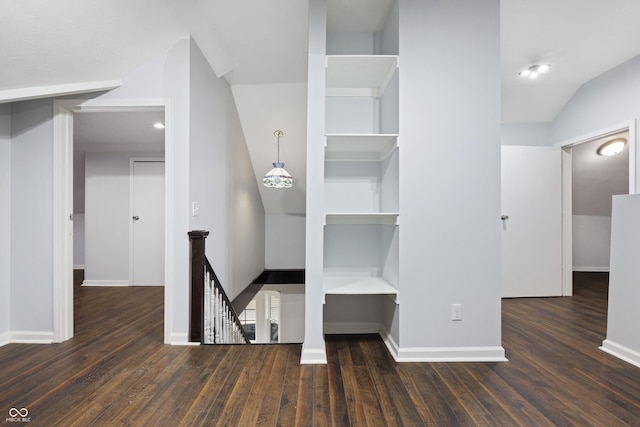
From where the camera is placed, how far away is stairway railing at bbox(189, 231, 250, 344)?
2.42m

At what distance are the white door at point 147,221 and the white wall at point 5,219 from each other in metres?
2.23

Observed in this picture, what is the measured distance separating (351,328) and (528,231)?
267 cm

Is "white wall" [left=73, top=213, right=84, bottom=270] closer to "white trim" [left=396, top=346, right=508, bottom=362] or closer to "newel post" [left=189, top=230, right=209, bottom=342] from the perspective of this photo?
"newel post" [left=189, top=230, right=209, bottom=342]

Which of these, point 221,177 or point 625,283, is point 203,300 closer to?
point 221,177

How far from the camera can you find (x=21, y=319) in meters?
2.50

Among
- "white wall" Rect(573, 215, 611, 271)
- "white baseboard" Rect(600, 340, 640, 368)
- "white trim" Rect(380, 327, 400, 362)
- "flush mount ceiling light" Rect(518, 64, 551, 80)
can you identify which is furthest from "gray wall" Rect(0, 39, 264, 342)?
"white wall" Rect(573, 215, 611, 271)

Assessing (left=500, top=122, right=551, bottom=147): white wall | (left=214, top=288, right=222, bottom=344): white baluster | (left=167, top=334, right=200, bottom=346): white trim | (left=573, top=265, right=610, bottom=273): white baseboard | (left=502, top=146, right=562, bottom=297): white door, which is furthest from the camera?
(left=573, top=265, right=610, bottom=273): white baseboard

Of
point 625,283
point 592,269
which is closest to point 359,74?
point 625,283

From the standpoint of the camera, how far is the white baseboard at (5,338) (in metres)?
2.43

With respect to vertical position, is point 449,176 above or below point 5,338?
above

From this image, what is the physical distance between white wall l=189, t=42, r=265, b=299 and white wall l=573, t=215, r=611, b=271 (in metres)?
5.96

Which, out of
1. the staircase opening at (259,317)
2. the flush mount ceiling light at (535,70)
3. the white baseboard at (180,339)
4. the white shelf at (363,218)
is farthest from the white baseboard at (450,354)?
the staircase opening at (259,317)

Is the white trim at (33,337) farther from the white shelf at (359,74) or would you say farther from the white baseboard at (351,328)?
the white shelf at (359,74)

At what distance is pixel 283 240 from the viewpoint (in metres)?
6.07
